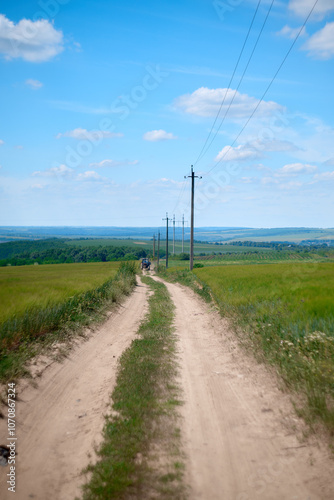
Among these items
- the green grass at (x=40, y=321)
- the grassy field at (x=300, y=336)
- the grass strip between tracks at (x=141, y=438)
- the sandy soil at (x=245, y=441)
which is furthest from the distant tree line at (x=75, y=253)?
the sandy soil at (x=245, y=441)

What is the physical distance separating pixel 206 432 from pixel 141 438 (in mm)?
952

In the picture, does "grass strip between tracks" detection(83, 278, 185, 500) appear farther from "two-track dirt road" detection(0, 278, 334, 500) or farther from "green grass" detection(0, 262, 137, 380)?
"green grass" detection(0, 262, 137, 380)

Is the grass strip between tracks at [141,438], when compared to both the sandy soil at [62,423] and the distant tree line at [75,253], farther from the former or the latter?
the distant tree line at [75,253]

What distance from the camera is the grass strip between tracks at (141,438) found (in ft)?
12.0

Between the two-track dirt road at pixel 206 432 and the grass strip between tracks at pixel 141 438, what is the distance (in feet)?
0.66

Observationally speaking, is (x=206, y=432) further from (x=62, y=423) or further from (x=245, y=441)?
(x=62, y=423)

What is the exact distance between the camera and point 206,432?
486 cm

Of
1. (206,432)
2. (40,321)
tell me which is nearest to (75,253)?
(40,321)

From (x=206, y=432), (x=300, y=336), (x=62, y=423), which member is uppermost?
(x=300, y=336)

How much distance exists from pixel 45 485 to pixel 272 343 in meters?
5.35

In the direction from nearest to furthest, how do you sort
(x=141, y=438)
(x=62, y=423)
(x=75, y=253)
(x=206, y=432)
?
(x=141, y=438)
(x=206, y=432)
(x=62, y=423)
(x=75, y=253)

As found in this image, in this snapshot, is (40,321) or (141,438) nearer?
(141,438)

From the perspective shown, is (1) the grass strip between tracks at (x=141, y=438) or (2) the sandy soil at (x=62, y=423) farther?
(2) the sandy soil at (x=62, y=423)

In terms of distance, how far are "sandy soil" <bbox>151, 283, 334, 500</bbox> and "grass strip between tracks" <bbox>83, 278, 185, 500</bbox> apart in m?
0.24
